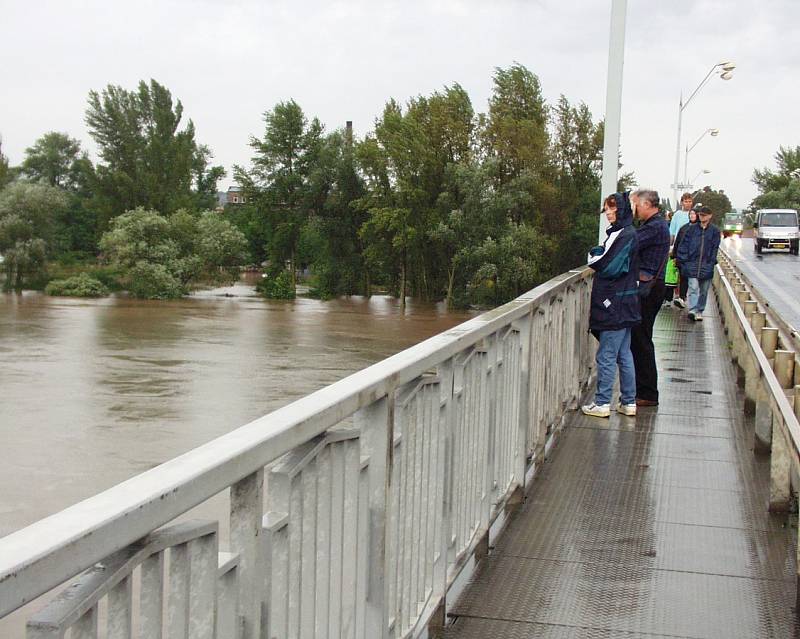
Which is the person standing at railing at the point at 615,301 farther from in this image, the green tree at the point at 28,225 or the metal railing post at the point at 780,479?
the green tree at the point at 28,225

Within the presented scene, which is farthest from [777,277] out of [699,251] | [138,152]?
[138,152]

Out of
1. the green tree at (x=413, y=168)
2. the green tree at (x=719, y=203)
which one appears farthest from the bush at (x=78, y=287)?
the green tree at (x=719, y=203)

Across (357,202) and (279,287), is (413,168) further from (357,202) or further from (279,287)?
(279,287)

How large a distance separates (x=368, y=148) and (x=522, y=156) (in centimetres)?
1213

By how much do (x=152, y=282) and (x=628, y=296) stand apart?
8431cm

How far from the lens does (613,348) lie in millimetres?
7848

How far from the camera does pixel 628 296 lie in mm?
7629

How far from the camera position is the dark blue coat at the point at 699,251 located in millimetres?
16031

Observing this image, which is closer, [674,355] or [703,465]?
[703,465]

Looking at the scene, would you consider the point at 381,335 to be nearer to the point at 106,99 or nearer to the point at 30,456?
the point at 30,456

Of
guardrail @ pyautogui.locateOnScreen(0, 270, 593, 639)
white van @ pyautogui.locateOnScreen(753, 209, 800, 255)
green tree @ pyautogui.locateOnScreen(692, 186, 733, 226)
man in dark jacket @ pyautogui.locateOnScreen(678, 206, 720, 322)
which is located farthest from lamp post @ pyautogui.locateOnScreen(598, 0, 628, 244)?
green tree @ pyautogui.locateOnScreen(692, 186, 733, 226)

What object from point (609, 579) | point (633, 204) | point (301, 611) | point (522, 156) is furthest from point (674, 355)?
point (522, 156)

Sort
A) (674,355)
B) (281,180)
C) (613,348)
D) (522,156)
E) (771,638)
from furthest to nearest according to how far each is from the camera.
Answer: (281,180) < (522,156) < (674,355) < (613,348) < (771,638)

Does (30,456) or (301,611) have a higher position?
(301,611)
